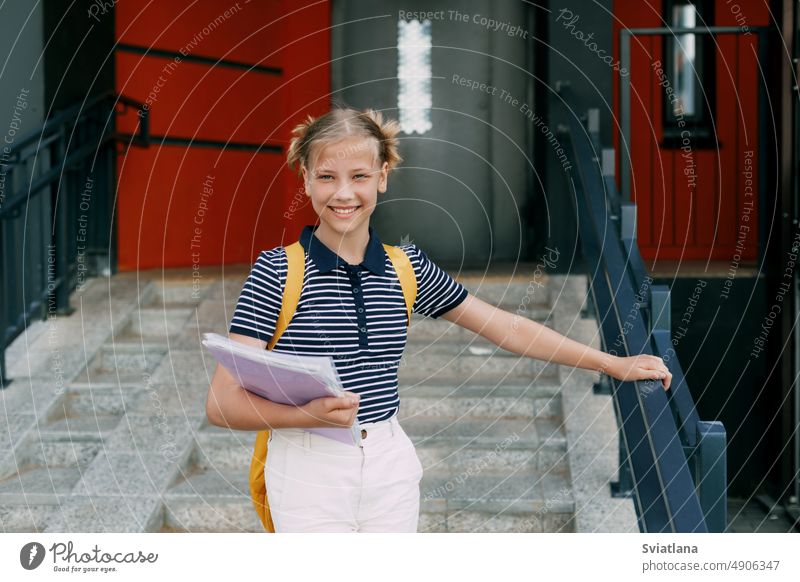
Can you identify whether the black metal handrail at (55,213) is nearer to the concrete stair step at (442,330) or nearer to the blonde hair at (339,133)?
the concrete stair step at (442,330)

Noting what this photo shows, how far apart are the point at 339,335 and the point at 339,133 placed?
0.40 m

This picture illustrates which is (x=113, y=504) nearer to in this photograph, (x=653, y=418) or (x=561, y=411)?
(x=561, y=411)

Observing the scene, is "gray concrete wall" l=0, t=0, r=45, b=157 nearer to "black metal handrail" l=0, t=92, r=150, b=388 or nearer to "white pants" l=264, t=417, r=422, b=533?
"black metal handrail" l=0, t=92, r=150, b=388

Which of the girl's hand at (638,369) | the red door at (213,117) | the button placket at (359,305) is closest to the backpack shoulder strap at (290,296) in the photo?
the button placket at (359,305)

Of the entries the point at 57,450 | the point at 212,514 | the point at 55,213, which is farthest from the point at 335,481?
the point at 55,213

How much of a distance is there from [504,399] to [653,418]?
1893 millimetres

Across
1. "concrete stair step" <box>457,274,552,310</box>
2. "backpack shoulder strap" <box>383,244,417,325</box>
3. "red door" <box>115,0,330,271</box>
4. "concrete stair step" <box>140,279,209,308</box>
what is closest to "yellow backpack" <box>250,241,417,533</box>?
"backpack shoulder strap" <box>383,244,417,325</box>

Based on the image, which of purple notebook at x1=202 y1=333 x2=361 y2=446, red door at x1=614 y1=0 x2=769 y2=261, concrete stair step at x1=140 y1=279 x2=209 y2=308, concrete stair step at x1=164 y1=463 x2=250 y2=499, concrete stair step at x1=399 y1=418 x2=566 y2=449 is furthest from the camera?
red door at x1=614 y1=0 x2=769 y2=261

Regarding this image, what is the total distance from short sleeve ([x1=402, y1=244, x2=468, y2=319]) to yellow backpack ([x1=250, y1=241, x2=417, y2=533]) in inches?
1.2

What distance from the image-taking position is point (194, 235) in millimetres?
6785

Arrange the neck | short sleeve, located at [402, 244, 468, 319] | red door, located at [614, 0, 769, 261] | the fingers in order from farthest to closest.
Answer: red door, located at [614, 0, 769, 261]
short sleeve, located at [402, 244, 468, 319]
the neck
the fingers

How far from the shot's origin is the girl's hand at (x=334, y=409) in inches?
77.4

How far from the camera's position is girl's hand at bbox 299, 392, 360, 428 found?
1967 mm

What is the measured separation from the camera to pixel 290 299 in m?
2.12
